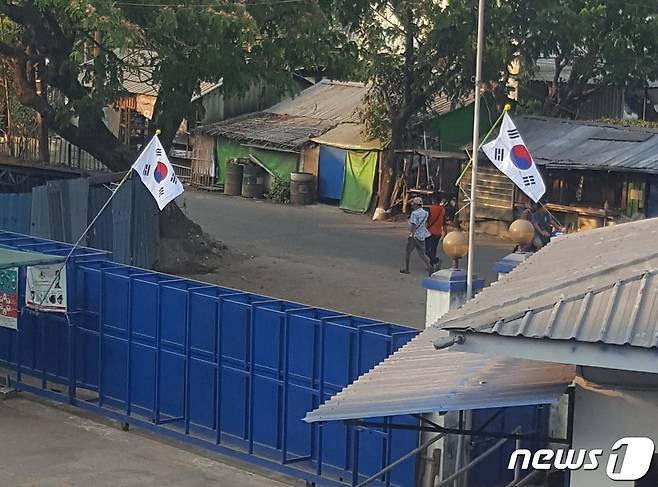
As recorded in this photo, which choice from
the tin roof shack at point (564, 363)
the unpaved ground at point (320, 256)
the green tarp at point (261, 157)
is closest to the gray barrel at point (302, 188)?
the unpaved ground at point (320, 256)

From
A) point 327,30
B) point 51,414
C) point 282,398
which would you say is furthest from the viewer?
point 327,30

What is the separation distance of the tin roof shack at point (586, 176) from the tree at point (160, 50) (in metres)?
6.13

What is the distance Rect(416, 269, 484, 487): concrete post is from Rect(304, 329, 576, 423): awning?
4185 mm

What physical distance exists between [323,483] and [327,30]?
40.9 ft

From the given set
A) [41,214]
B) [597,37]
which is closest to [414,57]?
[597,37]

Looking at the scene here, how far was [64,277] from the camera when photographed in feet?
44.5

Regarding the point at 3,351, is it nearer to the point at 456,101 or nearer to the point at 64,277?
the point at 64,277

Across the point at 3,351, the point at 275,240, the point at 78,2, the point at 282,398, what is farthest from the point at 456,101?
the point at 282,398

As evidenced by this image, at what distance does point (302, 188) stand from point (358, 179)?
1686 mm

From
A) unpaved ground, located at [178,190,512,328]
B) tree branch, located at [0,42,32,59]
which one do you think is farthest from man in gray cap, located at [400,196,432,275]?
tree branch, located at [0,42,32,59]

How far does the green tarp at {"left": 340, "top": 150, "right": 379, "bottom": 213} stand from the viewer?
102 ft

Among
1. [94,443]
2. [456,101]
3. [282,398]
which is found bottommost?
[94,443]

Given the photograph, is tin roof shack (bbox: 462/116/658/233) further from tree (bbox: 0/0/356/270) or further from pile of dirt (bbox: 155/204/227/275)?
pile of dirt (bbox: 155/204/227/275)

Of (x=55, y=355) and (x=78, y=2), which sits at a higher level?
(x=78, y=2)
